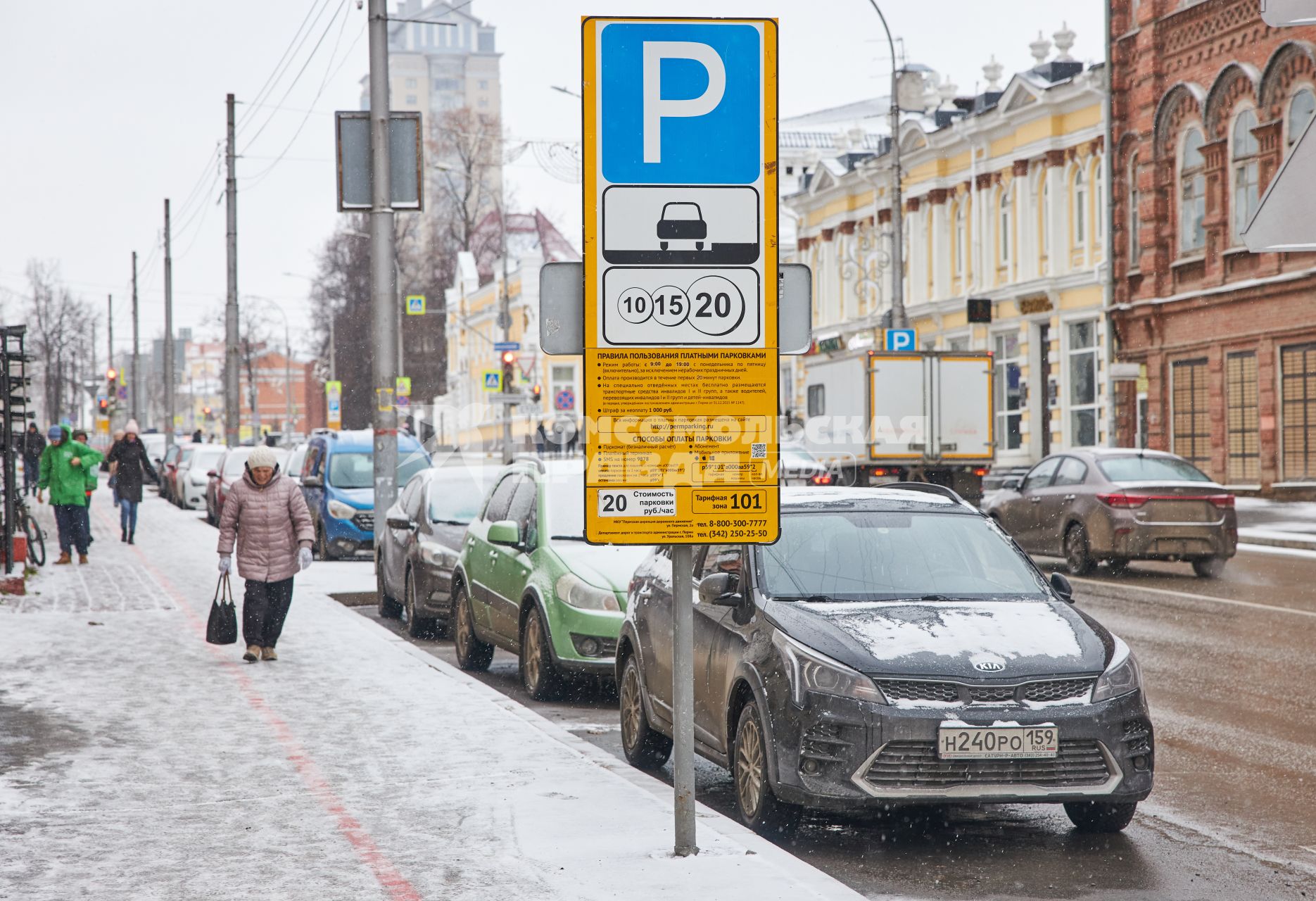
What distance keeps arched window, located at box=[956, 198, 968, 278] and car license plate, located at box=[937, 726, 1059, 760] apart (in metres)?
42.1

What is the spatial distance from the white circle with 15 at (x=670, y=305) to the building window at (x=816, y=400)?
2550cm

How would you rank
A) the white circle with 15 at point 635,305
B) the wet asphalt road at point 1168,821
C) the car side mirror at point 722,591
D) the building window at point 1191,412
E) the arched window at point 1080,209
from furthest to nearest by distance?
the arched window at point 1080,209
the building window at point 1191,412
the car side mirror at point 722,591
the wet asphalt road at point 1168,821
the white circle with 15 at point 635,305

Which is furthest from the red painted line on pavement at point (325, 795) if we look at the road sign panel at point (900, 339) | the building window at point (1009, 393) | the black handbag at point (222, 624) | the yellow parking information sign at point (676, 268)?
the building window at point (1009, 393)

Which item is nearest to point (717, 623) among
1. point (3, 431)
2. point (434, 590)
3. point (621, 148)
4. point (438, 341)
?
point (621, 148)

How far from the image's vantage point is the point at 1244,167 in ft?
112

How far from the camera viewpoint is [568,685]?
38.3 ft

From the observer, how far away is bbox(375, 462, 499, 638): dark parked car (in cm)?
1502

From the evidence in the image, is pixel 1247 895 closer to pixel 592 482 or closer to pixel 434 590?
pixel 592 482

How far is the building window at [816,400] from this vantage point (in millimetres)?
31766

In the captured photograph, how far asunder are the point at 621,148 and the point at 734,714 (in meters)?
2.68

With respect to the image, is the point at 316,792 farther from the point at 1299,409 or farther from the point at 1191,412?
the point at 1191,412

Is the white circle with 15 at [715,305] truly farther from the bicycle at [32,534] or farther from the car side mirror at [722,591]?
the bicycle at [32,534]

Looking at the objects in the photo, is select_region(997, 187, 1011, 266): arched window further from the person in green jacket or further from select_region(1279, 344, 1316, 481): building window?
the person in green jacket

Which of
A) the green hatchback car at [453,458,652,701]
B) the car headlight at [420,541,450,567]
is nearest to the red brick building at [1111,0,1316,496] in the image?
the car headlight at [420,541,450,567]
